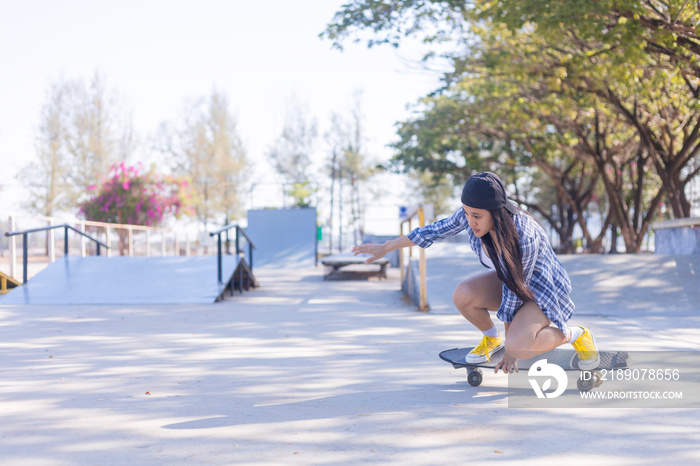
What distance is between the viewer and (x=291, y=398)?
3.49 metres

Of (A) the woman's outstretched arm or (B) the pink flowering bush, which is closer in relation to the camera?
(A) the woman's outstretched arm

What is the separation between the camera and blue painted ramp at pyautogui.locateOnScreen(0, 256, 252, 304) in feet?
29.4

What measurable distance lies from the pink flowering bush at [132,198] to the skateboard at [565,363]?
2261 cm

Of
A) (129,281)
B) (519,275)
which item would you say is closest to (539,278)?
(519,275)

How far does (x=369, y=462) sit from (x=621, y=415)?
4.46 ft

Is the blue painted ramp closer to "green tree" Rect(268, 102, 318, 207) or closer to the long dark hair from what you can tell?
the long dark hair

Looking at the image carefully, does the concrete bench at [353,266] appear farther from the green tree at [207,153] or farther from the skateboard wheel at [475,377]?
the green tree at [207,153]

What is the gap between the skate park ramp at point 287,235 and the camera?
23828 mm

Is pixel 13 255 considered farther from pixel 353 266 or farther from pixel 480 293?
pixel 480 293

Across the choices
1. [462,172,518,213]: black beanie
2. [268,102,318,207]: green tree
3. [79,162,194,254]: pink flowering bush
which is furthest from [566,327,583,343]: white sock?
[268,102,318,207]: green tree

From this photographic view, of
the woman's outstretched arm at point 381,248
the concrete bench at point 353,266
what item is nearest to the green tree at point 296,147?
the concrete bench at point 353,266

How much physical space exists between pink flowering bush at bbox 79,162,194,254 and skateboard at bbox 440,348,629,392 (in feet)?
74.2

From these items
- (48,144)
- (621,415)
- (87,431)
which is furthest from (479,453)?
(48,144)

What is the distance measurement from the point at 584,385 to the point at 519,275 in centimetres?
79
